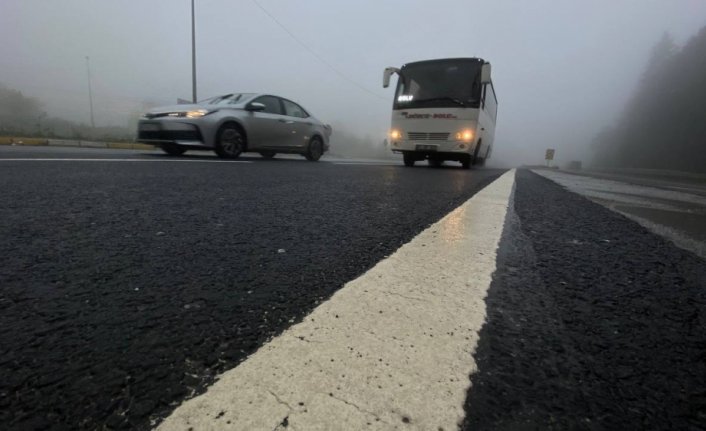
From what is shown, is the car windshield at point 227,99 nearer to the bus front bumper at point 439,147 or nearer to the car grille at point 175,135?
the car grille at point 175,135

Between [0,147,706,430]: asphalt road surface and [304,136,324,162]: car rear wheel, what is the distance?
7.94 metres

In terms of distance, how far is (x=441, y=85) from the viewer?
422 inches

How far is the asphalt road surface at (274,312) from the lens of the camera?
0.68 m

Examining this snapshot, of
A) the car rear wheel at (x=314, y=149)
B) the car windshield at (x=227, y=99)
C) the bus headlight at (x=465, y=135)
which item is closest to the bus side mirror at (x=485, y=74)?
the bus headlight at (x=465, y=135)

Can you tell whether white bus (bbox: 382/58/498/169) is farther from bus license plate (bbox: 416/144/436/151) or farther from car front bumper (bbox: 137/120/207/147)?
car front bumper (bbox: 137/120/207/147)

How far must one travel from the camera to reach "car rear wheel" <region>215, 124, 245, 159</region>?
7.83m

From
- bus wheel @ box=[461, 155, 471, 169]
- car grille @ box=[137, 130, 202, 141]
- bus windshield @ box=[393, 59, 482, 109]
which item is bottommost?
bus wheel @ box=[461, 155, 471, 169]

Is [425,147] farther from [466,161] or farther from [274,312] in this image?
[274,312]

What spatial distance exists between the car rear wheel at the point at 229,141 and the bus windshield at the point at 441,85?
191 inches

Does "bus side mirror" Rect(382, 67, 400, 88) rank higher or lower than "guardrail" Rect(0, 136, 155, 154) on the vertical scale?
higher

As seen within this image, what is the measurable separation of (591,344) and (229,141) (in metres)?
7.93

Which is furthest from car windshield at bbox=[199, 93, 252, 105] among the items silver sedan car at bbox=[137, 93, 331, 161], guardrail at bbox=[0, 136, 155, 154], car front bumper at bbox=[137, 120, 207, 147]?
guardrail at bbox=[0, 136, 155, 154]

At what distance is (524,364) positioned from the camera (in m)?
0.81

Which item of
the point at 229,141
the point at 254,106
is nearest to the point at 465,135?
the point at 254,106
